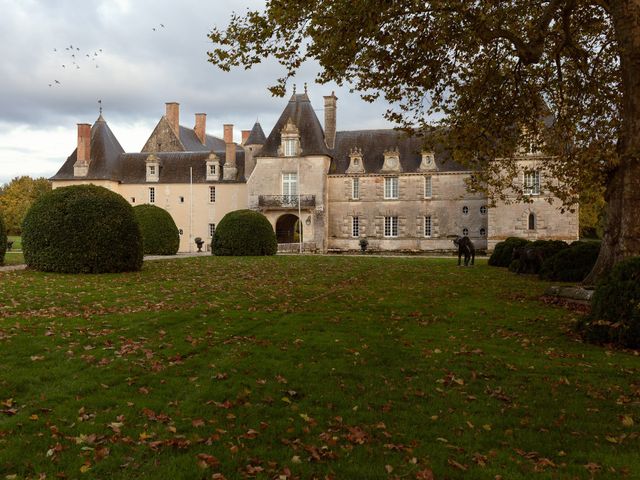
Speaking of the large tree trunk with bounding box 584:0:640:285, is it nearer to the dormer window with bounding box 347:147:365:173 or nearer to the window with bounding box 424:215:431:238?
the window with bounding box 424:215:431:238

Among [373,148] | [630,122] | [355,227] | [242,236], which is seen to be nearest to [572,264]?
[630,122]

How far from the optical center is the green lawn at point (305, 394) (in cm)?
381

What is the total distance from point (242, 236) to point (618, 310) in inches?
797

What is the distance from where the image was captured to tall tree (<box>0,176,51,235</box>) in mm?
61312

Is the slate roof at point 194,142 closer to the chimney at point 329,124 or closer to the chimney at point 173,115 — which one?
the chimney at point 173,115

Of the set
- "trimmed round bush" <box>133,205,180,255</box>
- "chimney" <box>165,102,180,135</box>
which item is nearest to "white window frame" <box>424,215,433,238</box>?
"trimmed round bush" <box>133,205,180,255</box>

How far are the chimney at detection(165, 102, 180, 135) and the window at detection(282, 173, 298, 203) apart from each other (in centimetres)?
1321

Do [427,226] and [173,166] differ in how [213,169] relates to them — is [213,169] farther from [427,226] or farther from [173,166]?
[427,226]

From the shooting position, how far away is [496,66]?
455 inches

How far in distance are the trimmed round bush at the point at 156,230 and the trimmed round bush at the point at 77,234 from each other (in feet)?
38.1

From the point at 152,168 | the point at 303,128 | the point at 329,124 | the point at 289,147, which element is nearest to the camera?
the point at 289,147

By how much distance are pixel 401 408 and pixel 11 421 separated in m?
3.19

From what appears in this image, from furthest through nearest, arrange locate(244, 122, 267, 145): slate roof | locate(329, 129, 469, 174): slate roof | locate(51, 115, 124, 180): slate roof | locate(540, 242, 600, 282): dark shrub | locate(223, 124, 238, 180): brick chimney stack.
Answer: locate(51, 115, 124, 180): slate roof
locate(223, 124, 238, 180): brick chimney stack
locate(244, 122, 267, 145): slate roof
locate(329, 129, 469, 174): slate roof
locate(540, 242, 600, 282): dark shrub

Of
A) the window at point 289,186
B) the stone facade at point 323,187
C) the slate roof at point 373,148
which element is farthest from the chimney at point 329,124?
the window at point 289,186
